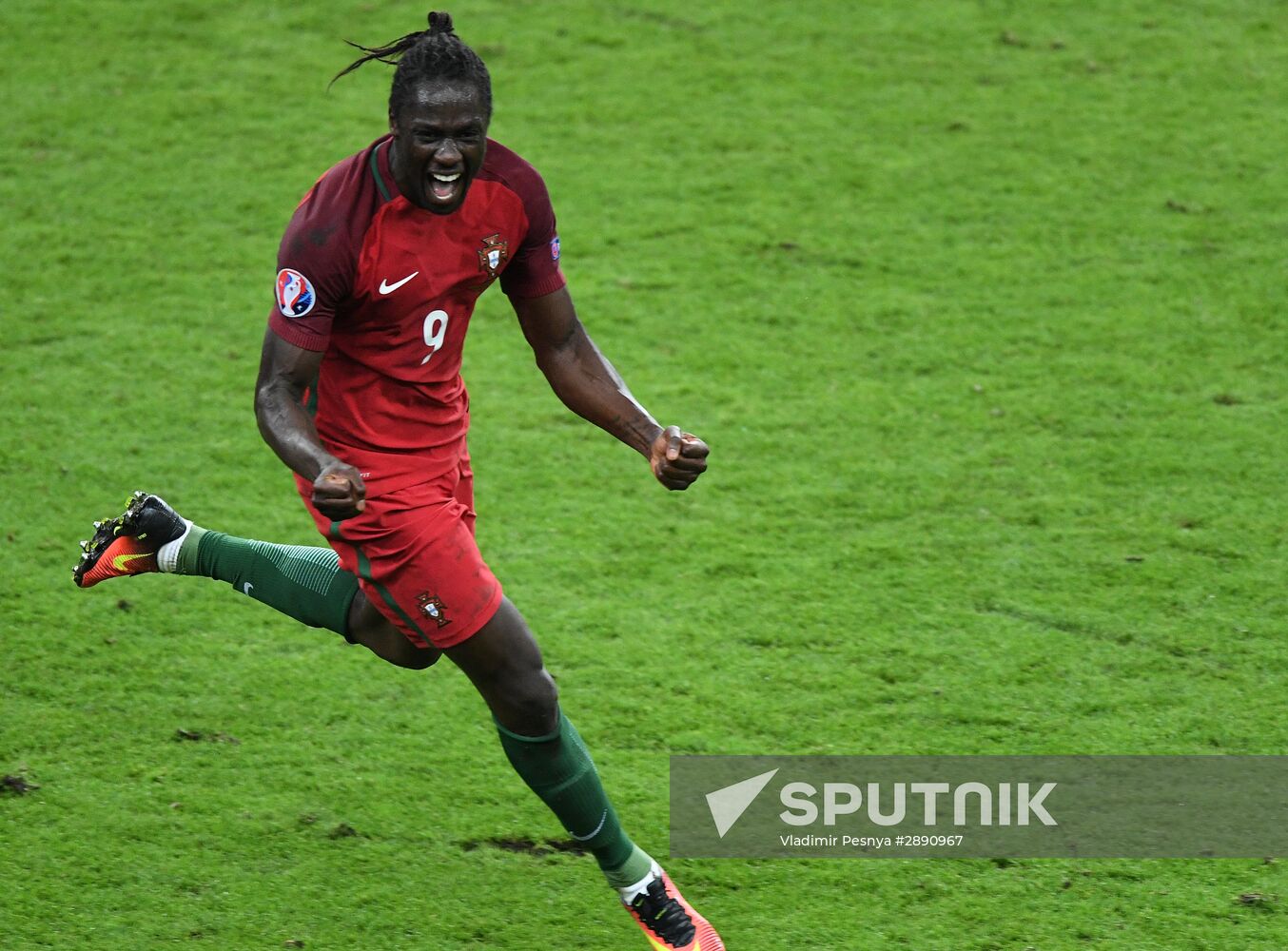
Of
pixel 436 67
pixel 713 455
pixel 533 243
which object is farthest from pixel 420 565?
pixel 713 455

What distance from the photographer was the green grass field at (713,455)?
364 cm

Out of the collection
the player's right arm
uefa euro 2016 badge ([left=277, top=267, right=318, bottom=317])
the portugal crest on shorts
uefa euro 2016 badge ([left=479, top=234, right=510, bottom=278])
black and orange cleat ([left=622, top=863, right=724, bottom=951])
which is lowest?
black and orange cleat ([left=622, top=863, right=724, bottom=951])

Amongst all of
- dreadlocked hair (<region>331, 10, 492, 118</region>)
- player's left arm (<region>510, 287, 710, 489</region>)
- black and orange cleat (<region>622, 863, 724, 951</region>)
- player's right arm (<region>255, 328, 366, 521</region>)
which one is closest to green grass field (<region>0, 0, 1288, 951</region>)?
black and orange cleat (<region>622, 863, 724, 951</region>)

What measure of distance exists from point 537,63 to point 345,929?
5649mm

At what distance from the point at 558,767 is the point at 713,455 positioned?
2248 millimetres

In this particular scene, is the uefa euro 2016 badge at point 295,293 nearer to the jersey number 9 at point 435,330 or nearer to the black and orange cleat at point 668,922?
→ the jersey number 9 at point 435,330

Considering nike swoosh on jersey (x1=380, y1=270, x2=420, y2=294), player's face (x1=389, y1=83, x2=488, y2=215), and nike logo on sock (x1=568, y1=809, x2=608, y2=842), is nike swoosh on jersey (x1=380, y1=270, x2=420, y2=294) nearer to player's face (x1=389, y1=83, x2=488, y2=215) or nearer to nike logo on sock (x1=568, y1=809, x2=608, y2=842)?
player's face (x1=389, y1=83, x2=488, y2=215)

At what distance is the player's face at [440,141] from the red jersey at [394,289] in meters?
0.09

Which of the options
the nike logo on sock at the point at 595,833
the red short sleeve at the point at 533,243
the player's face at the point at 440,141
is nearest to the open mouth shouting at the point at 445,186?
the player's face at the point at 440,141

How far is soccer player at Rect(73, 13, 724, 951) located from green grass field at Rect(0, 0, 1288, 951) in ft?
1.29

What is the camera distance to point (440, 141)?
315 cm

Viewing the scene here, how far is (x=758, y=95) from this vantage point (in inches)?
311

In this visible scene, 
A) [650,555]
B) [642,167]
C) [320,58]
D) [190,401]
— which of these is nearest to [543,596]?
[650,555]

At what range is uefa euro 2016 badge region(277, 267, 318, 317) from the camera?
10.5 ft
